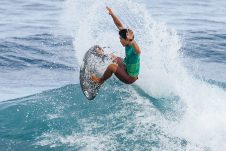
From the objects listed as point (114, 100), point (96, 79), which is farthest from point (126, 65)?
point (114, 100)

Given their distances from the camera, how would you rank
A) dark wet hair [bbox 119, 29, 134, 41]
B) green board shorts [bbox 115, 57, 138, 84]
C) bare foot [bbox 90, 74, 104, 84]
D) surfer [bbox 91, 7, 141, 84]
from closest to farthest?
1. dark wet hair [bbox 119, 29, 134, 41]
2. surfer [bbox 91, 7, 141, 84]
3. green board shorts [bbox 115, 57, 138, 84]
4. bare foot [bbox 90, 74, 104, 84]

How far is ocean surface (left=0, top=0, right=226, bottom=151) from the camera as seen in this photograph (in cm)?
1390

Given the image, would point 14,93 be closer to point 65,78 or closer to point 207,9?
point 65,78

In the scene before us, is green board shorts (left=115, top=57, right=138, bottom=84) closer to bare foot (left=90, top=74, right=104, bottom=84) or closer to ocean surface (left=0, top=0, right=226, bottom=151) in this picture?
bare foot (left=90, top=74, right=104, bottom=84)

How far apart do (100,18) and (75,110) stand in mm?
13383

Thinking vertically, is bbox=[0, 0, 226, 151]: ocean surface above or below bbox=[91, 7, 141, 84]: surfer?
below

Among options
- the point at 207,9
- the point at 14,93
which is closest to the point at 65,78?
the point at 14,93

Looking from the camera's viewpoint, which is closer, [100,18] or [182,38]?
[100,18]

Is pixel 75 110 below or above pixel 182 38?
above

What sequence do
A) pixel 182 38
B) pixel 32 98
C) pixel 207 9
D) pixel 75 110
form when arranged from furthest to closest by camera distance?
pixel 207 9 → pixel 182 38 → pixel 32 98 → pixel 75 110

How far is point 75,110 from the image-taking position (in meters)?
16.1

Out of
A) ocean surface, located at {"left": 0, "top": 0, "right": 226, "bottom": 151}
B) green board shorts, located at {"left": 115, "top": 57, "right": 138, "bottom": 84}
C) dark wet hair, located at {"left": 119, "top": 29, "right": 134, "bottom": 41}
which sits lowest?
ocean surface, located at {"left": 0, "top": 0, "right": 226, "bottom": 151}

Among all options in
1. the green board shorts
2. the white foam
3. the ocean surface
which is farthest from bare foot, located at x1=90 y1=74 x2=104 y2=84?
the white foam

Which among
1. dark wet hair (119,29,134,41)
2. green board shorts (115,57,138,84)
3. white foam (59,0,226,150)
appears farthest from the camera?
white foam (59,0,226,150)
